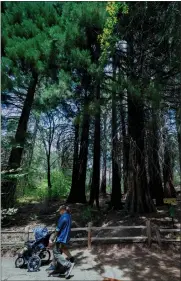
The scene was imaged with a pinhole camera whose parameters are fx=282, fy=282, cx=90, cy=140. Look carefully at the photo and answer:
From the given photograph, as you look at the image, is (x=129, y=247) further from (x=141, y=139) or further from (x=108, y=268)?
(x=141, y=139)

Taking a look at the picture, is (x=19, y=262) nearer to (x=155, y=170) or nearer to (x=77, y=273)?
(x=77, y=273)

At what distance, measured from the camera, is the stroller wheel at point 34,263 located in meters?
5.55

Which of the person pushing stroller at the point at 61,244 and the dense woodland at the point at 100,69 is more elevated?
the dense woodland at the point at 100,69

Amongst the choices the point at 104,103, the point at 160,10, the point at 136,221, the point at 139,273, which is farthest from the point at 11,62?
the point at 139,273

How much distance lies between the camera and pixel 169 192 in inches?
500

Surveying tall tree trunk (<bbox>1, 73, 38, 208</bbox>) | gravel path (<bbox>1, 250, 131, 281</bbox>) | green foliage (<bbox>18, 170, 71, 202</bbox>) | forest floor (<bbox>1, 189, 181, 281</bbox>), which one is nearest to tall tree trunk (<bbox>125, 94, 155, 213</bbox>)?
forest floor (<bbox>1, 189, 181, 281</bbox>)

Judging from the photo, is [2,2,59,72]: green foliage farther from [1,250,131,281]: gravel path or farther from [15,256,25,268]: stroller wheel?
[1,250,131,281]: gravel path

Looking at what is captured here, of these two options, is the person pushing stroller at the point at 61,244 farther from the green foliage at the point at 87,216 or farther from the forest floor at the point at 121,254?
the green foliage at the point at 87,216

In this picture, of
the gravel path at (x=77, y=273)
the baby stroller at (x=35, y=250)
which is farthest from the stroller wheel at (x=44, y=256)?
the gravel path at (x=77, y=273)

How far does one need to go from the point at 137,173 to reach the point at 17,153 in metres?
4.21

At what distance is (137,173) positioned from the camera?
9.46 m

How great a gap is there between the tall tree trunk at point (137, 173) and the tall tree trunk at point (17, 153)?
147 inches

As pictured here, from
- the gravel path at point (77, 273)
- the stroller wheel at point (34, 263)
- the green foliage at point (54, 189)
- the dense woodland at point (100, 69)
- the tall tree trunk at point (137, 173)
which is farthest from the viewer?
the green foliage at point (54, 189)

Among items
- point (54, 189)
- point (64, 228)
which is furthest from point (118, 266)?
point (54, 189)
